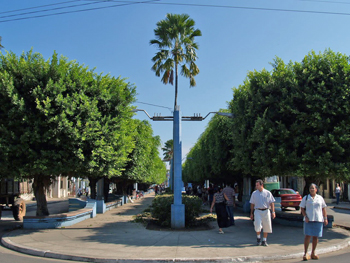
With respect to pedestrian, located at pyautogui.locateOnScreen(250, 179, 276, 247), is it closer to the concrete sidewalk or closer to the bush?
the concrete sidewalk

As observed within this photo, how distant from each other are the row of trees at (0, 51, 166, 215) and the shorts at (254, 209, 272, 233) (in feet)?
19.3

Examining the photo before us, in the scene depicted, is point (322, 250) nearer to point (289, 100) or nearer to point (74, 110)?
point (289, 100)

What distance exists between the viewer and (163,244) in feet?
31.0

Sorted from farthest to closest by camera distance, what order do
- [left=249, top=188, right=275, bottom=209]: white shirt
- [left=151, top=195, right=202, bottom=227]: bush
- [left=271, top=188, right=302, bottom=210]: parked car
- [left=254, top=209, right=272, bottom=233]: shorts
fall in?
1. [left=271, top=188, right=302, bottom=210]: parked car
2. [left=151, top=195, right=202, bottom=227]: bush
3. [left=249, top=188, right=275, bottom=209]: white shirt
4. [left=254, top=209, right=272, bottom=233]: shorts

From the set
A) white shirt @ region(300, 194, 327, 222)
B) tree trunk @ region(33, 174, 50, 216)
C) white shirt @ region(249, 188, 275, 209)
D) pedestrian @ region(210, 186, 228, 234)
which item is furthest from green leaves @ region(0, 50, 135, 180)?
white shirt @ region(300, 194, 327, 222)

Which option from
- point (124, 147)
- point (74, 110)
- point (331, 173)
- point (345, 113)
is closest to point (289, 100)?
point (345, 113)

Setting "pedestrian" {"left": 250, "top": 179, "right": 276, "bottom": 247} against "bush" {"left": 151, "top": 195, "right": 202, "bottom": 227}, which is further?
"bush" {"left": 151, "top": 195, "right": 202, "bottom": 227}

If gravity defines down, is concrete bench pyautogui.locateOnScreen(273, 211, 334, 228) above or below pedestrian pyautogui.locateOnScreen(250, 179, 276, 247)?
below

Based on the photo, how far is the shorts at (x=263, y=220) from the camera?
8.87 m

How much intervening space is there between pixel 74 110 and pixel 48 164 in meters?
2.12

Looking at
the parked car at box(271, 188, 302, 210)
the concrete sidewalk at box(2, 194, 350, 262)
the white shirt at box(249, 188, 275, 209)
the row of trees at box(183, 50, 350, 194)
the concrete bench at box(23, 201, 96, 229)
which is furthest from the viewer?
the parked car at box(271, 188, 302, 210)

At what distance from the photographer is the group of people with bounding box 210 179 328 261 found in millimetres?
7648

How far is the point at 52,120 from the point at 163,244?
5.47 meters

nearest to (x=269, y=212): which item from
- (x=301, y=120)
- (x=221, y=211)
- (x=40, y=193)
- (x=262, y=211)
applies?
(x=262, y=211)
